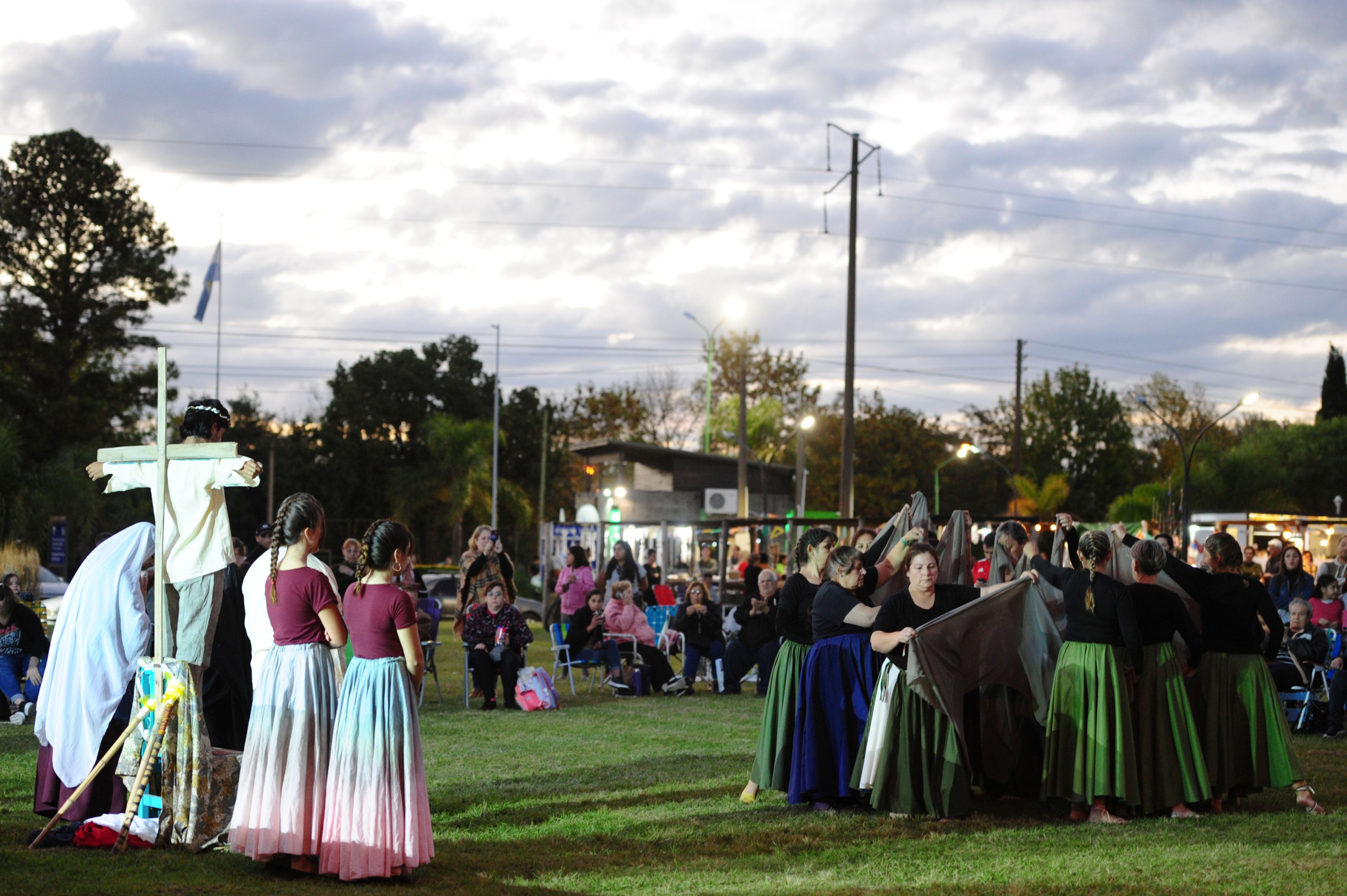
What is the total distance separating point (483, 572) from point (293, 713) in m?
8.16

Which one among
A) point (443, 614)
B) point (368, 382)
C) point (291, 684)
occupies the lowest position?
point (443, 614)

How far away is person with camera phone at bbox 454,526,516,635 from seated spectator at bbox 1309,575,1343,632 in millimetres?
8566

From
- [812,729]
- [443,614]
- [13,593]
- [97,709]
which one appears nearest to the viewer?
[97,709]

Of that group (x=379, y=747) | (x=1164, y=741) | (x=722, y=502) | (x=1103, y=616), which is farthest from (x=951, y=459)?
(x=379, y=747)

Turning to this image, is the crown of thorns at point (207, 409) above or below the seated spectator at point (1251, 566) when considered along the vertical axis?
above

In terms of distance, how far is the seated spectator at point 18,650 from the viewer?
1216 centimetres

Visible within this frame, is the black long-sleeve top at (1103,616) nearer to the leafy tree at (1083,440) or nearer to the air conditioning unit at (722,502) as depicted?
the air conditioning unit at (722,502)

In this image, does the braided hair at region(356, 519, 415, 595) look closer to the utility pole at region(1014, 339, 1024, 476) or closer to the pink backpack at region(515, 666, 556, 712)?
the pink backpack at region(515, 666, 556, 712)

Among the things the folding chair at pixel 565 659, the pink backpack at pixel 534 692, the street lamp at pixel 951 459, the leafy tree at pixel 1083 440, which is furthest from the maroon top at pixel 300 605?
the leafy tree at pixel 1083 440

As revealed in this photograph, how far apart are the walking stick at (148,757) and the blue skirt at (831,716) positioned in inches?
146

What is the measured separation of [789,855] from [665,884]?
94 cm

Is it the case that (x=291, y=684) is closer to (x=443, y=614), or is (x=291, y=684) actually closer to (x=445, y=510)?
(x=443, y=614)

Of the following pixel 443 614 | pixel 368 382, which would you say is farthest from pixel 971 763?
pixel 368 382

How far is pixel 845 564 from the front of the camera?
313 inches
